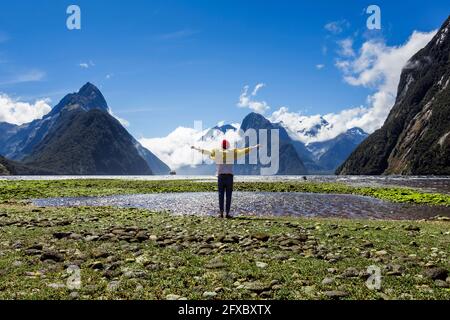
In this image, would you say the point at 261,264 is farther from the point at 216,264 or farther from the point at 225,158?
the point at 225,158

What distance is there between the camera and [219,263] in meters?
12.2

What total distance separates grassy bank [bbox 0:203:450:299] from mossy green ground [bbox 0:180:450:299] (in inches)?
1.1

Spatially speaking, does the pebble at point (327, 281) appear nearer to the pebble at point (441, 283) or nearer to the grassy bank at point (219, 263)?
the grassy bank at point (219, 263)

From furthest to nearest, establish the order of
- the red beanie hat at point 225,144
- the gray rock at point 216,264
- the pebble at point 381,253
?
the red beanie hat at point 225,144 < the pebble at point 381,253 < the gray rock at point 216,264

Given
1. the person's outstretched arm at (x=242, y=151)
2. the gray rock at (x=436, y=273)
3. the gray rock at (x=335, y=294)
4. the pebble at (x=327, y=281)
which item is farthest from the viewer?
the person's outstretched arm at (x=242, y=151)

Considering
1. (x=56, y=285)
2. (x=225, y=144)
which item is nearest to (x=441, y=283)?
(x=56, y=285)

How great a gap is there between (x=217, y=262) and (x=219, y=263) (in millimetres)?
199

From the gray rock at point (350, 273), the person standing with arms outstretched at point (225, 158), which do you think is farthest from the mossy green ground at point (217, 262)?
the person standing with arms outstretched at point (225, 158)

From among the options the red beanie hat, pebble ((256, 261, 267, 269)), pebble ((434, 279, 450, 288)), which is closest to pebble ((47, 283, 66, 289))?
pebble ((256, 261, 267, 269))

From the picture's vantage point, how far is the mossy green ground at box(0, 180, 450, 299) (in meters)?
9.53

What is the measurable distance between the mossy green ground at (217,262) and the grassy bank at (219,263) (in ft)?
0.09

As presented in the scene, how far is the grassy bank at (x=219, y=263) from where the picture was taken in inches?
375
